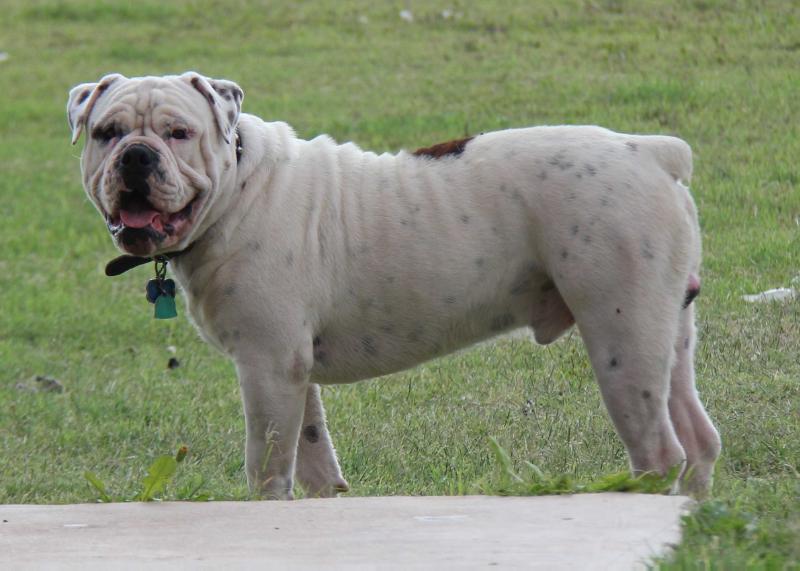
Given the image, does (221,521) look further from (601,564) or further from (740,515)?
(740,515)

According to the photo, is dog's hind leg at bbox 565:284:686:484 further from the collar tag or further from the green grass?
the collar tag

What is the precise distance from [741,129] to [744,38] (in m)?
2.80

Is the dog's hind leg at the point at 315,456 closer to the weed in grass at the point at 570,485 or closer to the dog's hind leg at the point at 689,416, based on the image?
the weed in grass at the point at 570,485

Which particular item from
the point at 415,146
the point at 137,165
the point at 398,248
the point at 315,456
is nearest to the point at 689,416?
the point at 398,248

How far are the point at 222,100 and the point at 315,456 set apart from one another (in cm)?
146

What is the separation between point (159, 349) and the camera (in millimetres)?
8742

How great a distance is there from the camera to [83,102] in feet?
17.2

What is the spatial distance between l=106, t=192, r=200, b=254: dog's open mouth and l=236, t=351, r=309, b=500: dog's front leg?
0.52 meters

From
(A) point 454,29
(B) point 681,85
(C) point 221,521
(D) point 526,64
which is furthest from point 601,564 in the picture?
(A) point 454,29

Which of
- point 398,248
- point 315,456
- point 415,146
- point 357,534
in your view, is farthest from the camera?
point 415,146

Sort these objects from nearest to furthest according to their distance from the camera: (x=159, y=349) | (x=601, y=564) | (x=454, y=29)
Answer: (x=601, y=564), (x=159, y=349), (x=454, y=29)

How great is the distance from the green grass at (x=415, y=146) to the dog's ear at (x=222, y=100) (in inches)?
53.4

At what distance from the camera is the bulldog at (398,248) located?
477 cm

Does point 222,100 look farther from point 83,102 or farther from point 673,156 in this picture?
point 673,156
